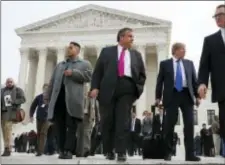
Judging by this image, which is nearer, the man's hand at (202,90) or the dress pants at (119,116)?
the man's hand at (202,90)

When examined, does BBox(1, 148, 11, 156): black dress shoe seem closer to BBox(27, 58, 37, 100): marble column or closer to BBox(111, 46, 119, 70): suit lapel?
BBox(111, 46, 119, 70): suit lapel

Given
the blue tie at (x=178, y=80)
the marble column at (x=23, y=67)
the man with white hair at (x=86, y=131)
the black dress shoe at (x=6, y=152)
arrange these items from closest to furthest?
the blue tie at (x=178, y=80)
the black dress shoe at (x=6, y=152)
the man with white hair at (x=86, y=131)
the marble column at (x=23, y=67)

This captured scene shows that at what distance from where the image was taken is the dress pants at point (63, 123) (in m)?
6.71

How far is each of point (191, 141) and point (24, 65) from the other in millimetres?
39795

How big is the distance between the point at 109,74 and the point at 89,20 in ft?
132

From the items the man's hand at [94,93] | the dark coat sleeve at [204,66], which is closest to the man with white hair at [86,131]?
the man's hand at [94,93]

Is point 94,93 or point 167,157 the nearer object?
point 94,93

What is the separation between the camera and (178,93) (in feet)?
23.1

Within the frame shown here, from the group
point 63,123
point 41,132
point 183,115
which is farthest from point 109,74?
point 41,132

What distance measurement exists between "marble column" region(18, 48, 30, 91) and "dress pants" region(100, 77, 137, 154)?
38871 mm

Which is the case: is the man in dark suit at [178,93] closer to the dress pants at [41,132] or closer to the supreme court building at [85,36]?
the dress pants at [41,132]

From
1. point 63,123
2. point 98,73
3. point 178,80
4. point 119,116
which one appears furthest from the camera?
point 178,80

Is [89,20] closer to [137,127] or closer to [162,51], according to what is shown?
[162,51]

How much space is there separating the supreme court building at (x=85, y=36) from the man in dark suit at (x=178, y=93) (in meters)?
35.7
